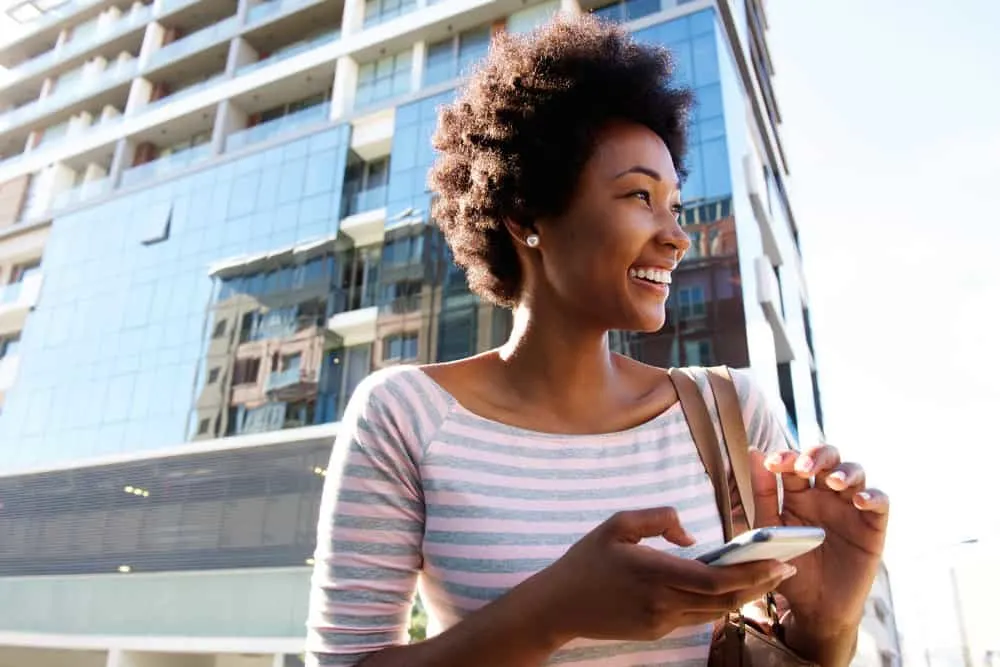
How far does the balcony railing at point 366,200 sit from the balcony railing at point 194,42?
863 centimetres

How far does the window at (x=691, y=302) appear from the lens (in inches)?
525

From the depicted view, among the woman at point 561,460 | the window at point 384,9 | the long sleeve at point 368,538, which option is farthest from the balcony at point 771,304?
the long sleeve at point 368,538

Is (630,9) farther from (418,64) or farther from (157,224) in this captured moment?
(157,224)

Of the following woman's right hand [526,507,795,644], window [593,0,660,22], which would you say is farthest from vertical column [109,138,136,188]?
woman's right hand [526,507,795,644]

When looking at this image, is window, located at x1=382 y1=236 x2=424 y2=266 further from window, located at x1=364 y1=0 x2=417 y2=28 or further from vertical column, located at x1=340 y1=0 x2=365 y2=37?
vertical column, located at x1=340 y1=0 x2=365 y2=37

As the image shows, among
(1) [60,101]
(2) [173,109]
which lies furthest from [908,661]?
(1) [60,101]

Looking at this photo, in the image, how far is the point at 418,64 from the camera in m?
20.0

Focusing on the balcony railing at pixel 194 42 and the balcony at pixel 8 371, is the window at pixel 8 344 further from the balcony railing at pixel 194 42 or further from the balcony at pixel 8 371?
the balcony railing at pixel 194 42

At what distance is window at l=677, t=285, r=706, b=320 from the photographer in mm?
13328

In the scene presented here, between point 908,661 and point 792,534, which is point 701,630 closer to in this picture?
point 792,534

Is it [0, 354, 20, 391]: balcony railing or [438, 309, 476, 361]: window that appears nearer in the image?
[438, 309, 476, 361]: window

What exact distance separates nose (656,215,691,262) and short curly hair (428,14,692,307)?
0.20 meters

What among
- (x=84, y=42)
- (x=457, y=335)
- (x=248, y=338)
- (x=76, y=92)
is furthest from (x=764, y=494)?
(x=84, y=42)

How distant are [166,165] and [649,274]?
2453 cm
